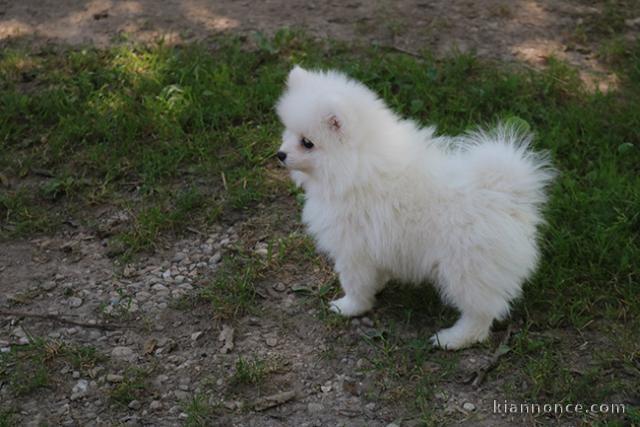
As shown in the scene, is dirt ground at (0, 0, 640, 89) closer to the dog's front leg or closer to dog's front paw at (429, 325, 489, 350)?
the dog's front leg

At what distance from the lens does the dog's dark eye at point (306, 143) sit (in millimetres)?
3561

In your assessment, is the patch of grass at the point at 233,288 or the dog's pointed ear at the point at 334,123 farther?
the patch of grass at the point at 233,288

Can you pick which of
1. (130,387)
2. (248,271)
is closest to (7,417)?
(130,387)

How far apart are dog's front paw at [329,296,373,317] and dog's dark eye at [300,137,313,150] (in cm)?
83

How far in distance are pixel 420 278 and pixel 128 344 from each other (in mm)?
Answer: 1481

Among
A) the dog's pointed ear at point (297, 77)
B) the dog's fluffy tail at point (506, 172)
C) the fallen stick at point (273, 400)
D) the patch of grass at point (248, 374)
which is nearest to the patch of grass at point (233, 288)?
the patch of grass at point (248, 374)

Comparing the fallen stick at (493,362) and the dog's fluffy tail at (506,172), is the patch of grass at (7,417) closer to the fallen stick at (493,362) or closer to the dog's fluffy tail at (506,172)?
the fallen stick at (493,362)

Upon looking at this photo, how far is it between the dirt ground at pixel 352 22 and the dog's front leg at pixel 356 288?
2708 millimetres

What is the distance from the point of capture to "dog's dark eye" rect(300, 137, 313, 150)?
3.56 metres

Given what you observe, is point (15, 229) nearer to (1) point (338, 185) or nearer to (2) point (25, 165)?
(2) point (25, 165)

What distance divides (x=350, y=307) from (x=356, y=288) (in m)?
0.15

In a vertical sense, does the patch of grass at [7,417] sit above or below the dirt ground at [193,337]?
below

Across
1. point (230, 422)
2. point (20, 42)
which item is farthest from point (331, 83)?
point (20, 42)

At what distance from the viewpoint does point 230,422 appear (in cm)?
344
